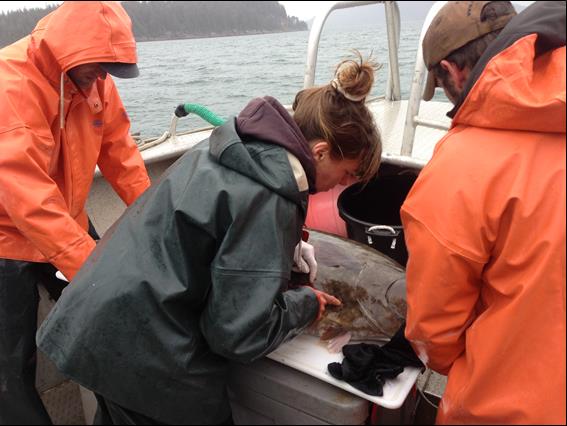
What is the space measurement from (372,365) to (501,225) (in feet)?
2.19

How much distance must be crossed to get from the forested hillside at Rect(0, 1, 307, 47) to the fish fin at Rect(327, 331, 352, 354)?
175 centimetres

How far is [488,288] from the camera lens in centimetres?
139

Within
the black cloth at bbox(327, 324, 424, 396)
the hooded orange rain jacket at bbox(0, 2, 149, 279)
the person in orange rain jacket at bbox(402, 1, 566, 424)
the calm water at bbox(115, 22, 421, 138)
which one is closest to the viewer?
the person in orange rain jacket at bbox(402, 1, 566, 424)

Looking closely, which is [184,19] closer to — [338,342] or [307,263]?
[307,263]

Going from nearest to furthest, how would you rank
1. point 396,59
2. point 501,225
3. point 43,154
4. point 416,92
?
point 501,225 → point 43,154 → point 416,92 → point 396,59

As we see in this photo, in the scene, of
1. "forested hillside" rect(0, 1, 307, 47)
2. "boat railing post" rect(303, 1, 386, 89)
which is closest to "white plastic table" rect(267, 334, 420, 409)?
"forested hillside" rect(0, 1, 307, 47)

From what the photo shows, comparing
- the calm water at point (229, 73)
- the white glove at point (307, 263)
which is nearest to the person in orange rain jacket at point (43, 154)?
the white glove at point (307, 263)

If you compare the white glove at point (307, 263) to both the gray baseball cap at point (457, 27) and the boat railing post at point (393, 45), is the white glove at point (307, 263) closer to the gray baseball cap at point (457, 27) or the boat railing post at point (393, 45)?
the gray baseball cap at point (457, 27)

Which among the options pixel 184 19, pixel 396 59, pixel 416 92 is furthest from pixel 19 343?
pixel 396 59

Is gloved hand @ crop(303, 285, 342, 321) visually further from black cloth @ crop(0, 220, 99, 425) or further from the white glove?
black cloth @ crop(0, 220, 99, 425)

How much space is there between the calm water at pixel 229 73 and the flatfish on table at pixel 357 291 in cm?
248

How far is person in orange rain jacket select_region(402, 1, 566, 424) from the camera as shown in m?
1.14

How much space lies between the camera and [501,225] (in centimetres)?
121

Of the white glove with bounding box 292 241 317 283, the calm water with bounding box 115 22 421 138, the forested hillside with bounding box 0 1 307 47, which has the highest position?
the forested hillside with bounding box 0 1 307 47
